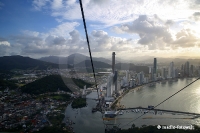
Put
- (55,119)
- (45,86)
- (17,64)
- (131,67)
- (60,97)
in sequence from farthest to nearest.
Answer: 1. (131,67)
2. (17,64)
3. (45,86)
4. (60,97)
5. (55,119)

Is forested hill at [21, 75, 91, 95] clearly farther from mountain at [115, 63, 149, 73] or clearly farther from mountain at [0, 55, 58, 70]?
mountain at [115, 63, 149, 73]

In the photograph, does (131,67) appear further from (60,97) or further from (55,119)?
(55,119)

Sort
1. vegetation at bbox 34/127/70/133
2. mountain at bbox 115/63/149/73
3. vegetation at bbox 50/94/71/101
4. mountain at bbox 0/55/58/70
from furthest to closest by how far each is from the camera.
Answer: mountain at bbox 115/63/149/73, mountain at bbox 0/55/58/70, vegetation at bbox 50/94/71/101, vegetation at bbox 34/127/70/133

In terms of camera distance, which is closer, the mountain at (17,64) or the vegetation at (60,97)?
the vegetation at (60,97)

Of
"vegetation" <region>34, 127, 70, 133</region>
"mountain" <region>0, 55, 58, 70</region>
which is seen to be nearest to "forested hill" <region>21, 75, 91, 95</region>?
"vegetation" <region>34, 127, 70, 133</region>

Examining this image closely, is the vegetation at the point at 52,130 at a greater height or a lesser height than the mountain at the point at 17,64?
lesser

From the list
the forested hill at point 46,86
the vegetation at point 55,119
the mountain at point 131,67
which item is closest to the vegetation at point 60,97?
the forested hill at point 46,86

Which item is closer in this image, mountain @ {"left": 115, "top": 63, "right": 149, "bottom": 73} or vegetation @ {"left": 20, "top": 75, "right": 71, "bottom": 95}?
vegetation @ {"left": 20, "top": 75, "right": 71, "bottom": 95}

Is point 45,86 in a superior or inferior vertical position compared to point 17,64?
inferior

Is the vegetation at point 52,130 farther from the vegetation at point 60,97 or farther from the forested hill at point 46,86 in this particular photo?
the forested hill at point 46,86

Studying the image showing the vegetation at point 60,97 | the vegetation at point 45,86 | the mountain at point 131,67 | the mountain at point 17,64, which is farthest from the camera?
the mountain at point 131,67

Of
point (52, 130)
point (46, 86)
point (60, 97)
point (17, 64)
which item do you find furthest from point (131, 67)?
point (52, 130)

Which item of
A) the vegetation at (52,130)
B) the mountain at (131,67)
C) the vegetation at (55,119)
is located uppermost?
the mountain at (131,67)

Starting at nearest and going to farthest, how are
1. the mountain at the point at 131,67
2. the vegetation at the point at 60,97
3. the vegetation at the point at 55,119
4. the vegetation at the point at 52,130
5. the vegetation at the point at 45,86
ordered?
the vegetation at the point at 52,130 → the vegetation at the point at 55,119 → the vegetation at the point at 60,97 → the vegetation at the point at 45,86 → the mountain at the point at 131,67
